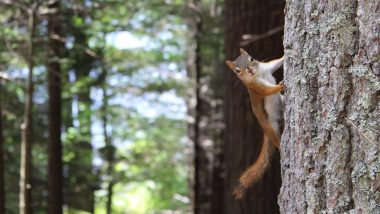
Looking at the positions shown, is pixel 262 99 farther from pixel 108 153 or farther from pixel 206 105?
pixel 206 105

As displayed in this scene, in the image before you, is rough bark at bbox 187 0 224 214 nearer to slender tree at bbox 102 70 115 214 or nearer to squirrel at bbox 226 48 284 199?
slender tree at bbox 102 70 115 214

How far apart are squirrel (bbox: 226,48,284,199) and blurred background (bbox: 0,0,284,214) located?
7.15ft

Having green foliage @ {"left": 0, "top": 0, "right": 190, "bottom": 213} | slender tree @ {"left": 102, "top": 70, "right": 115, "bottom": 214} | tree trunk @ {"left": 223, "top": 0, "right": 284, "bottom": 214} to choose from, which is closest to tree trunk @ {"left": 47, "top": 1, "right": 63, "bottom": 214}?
green foliage @ {"left": 0, "top": 0, "right": 190, "bottom": 213}

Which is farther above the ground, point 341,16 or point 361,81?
point 341,16

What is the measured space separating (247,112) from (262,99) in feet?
9.83

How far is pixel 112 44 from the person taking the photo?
10781 mm

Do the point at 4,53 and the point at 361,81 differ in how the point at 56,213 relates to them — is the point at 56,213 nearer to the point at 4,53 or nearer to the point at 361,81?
the point at 4,53

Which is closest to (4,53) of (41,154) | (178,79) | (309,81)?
(41,154)

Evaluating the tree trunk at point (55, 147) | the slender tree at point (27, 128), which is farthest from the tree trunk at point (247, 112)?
the tree trunk at point (55, 147)

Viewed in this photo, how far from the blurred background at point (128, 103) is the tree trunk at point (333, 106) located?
104 inches

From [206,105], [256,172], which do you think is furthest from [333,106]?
[206,105]

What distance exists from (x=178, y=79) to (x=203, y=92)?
0.75 meters

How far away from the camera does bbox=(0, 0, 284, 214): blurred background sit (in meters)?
5.07

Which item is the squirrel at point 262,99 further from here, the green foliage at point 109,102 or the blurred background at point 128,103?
the green foliage at point 109,102
